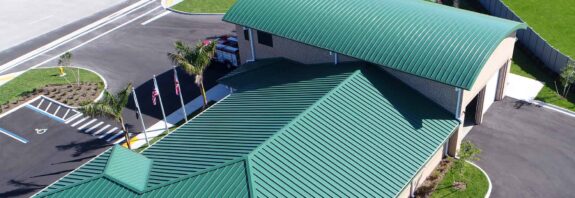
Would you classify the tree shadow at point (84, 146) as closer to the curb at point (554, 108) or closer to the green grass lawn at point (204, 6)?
the green grass lawn at point (204, 6)

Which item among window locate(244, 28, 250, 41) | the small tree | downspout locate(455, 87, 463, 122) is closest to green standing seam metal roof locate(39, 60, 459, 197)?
downspout locate(455, 87, 463, 122)

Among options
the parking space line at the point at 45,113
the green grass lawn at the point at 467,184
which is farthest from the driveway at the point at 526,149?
the parking space line at the point at 45,113

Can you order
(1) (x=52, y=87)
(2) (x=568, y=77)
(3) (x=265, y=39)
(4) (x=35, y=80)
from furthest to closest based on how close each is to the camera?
(4) (x=35, y=80), (1) (x=52, y=87), (3) (x=265, y=39), (2) (x=568, y=77)

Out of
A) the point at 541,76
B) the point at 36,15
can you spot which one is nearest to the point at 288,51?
the point at 541,76

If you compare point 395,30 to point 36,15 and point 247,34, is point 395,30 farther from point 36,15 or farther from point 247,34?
point 36,15

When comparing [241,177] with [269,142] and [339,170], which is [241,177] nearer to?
[269,142]

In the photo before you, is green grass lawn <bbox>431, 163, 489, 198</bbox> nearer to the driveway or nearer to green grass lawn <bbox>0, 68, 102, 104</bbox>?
the driveway
